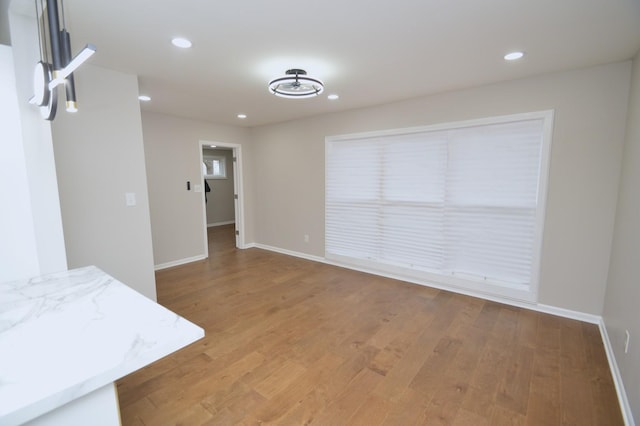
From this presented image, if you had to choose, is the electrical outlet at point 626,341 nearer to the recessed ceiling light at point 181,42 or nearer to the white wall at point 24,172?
the recessed ceiling light at point 181,42

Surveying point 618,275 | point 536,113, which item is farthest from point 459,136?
point 618,275

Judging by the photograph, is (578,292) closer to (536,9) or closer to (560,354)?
(560,354)

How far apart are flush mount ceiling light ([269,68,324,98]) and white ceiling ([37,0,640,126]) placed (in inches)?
4.1

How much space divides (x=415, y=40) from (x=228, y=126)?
4205 millimetres

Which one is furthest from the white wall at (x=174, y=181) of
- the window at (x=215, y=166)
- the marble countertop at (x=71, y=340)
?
the marble countertop at (x=71, y=340)

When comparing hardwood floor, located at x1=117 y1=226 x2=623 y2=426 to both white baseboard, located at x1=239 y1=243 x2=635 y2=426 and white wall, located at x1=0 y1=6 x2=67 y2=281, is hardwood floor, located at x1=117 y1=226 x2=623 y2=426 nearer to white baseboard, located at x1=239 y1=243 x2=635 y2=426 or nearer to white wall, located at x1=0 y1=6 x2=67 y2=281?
white baseboard, located at x1=239 y1=243 x2=635 y2=426

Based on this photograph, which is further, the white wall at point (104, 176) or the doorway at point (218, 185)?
the doorway at point (218, 185)

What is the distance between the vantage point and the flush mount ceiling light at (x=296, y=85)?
8.65ft

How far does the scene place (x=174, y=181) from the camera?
193 inches

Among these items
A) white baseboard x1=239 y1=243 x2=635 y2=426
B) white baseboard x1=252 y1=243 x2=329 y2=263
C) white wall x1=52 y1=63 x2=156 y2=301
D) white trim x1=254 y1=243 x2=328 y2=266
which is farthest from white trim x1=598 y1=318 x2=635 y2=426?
white wall x1=52 y1=63 x2=156 y2=301

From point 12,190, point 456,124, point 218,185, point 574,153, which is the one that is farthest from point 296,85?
point 218,185

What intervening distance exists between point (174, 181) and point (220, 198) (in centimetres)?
394

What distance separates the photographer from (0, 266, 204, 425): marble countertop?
76cm

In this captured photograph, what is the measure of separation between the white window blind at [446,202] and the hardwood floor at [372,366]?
469mm
